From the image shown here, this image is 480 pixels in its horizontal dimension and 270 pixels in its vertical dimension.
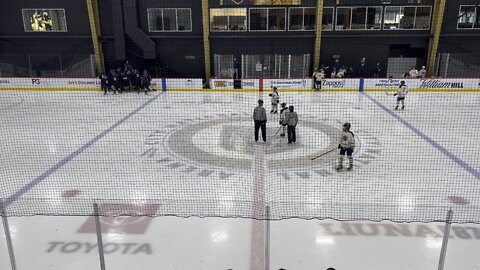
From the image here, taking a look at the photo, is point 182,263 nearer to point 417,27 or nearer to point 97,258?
point 97,258

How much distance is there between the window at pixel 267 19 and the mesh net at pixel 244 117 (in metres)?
0.06

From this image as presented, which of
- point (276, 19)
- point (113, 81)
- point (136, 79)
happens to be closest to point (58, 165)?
point (113, 81)

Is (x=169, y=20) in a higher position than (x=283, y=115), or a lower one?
higher

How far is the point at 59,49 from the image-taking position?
23.8 meters

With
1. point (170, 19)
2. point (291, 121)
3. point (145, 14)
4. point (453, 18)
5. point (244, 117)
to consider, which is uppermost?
point (145, 14)

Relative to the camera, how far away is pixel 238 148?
37.4 feet

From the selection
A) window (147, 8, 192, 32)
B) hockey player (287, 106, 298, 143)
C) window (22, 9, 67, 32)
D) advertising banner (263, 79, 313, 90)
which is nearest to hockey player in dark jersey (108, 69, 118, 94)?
window (147, 8, 192, 32)

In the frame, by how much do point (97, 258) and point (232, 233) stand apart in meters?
2.14

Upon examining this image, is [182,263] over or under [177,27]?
under

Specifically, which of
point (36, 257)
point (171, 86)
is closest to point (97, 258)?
point (36, 257)

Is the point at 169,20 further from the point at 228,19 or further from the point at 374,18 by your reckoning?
the point at 374,18

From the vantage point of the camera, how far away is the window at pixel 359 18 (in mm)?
22547

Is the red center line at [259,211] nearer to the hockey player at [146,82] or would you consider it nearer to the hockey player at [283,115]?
the hockey player at [283,115]

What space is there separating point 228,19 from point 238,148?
538 inches
